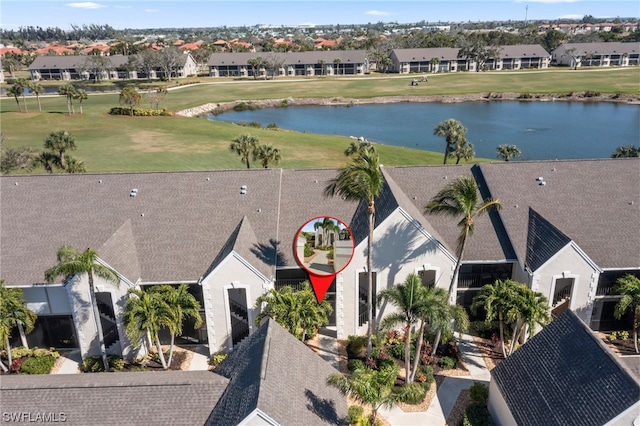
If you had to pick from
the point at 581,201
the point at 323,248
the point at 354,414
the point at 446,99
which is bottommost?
the point at 354,414

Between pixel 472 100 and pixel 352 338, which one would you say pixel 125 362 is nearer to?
pixel 352 338

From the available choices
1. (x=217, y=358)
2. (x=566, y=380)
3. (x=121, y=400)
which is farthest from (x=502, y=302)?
(x=121, y=400)

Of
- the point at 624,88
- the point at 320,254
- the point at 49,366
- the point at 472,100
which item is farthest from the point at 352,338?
the point at 624,88

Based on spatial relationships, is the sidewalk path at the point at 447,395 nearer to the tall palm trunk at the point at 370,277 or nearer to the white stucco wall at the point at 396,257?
the tall palm trunk at the point at 370,277

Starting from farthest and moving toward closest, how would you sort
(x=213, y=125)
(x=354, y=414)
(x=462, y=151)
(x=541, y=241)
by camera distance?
1. (x=213, y=125)
2. (x=462, y=151)
3. (x=541, y=241)
4. (x=354, y=414)

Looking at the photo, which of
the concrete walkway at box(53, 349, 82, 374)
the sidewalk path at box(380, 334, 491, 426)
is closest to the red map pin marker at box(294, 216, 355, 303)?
the sidewalk path at box(380, 334, 491, 426)

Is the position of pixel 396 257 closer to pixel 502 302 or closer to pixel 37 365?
pixel 502 302
